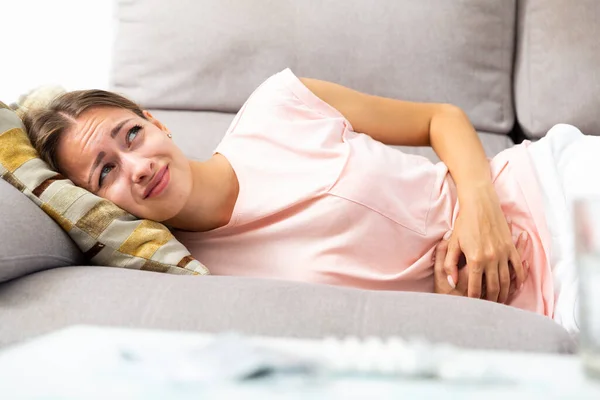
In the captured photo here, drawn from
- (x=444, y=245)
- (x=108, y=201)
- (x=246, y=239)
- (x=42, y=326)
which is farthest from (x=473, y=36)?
(x=42, y=326)

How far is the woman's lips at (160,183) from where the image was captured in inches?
46.6

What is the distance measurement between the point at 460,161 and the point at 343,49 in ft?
2.13

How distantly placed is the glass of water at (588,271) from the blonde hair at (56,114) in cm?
100

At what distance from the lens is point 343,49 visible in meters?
1.87

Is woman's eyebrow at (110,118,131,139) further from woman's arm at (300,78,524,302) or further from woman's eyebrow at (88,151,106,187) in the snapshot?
woman's arm at (300,78,524,302)

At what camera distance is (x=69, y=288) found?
37.4 inches

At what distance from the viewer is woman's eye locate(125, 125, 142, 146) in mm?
1219

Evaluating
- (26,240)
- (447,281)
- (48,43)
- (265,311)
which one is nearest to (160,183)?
(26,240)

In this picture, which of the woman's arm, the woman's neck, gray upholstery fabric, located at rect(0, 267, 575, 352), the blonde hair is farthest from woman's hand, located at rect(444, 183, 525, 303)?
the blonde hair

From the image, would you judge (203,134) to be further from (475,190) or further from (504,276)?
(504,276)

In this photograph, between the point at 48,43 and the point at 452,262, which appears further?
the point at 48,43

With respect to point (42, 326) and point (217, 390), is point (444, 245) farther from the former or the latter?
point (217, 390)

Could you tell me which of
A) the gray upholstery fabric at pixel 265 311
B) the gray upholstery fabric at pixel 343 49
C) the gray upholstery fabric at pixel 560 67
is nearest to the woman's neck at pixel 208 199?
the gray upholstery fabric at pixel 265 311

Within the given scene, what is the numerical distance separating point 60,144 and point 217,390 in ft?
3.11
